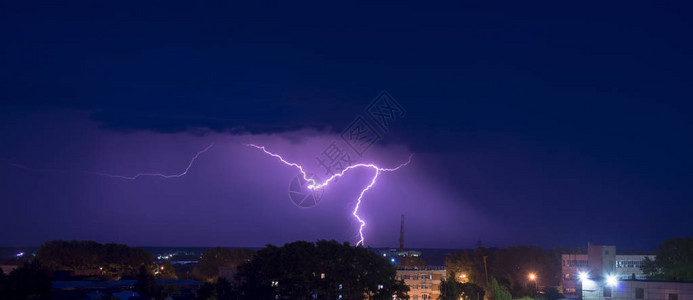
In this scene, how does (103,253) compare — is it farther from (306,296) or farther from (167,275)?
(306,296)

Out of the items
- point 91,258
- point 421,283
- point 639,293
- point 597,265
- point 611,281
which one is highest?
point 611,281

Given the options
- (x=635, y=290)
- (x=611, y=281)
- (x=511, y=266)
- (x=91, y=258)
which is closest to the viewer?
(x=635, y=290)

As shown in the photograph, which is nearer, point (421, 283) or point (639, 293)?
point (639, 293)

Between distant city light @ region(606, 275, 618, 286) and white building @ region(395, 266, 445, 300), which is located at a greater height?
distant city light @ region(606, 275, 618, 286)

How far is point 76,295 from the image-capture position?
97.7 feet

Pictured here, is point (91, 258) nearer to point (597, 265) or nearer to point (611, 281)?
point (611, 281)

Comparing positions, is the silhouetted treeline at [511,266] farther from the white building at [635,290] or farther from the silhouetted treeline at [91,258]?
the white building at [635,290]

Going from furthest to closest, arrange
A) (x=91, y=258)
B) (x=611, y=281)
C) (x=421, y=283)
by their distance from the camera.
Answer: (x=421, y=283) → (x=91, y=258) → (x=611, y=281)

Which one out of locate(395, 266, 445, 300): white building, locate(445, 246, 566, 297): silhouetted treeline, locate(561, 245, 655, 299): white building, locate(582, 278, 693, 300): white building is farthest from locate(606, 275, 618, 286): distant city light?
locate(445, 246, 566, 297): silhouetted treeline

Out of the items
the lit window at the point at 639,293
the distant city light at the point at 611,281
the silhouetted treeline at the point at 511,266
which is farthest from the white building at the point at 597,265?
the lit window at the point at 639,293

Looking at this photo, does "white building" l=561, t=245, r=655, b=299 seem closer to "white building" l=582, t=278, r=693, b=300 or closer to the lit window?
"white building" l=582, t=278, r=693, b=300

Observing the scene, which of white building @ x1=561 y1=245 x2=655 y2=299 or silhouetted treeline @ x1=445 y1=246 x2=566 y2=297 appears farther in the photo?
silhouetted treeline @ x1=445 y1=246 x2=566 y2=297

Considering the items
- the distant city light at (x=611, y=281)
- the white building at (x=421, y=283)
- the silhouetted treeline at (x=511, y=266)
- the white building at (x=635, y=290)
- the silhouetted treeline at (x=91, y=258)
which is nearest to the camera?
the white building at (x=635, y=290)

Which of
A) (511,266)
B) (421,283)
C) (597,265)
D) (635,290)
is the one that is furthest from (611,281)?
(511,266)
